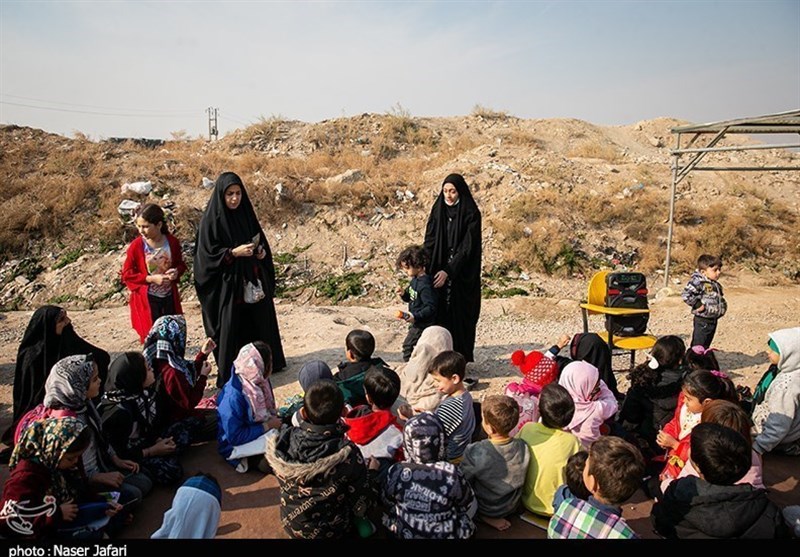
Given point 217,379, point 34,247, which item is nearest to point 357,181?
point 34,247

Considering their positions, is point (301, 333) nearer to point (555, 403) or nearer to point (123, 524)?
point (123, 524)

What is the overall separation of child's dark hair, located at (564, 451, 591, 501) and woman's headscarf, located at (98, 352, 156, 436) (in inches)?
102

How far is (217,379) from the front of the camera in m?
5.01

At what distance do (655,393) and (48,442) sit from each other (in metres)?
3.52

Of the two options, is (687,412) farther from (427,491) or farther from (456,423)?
(427,491)

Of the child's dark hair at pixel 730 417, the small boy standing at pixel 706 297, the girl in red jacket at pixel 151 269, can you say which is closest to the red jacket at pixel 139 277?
the girl in red jacket at pixel 151 269

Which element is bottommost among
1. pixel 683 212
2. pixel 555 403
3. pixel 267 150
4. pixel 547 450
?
pixel 547 450

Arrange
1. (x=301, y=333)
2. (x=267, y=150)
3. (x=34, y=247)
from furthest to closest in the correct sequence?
(x=267, y=150)
(x=34, y=247)
(x=301, y=333)

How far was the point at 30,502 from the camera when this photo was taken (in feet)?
7.70

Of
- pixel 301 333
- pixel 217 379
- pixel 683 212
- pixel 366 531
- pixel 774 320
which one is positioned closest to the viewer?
pixel 366 531

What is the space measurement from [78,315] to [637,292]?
7.32 m

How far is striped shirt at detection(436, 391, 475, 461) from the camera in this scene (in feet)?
10.4

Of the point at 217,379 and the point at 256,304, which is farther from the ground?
the point at 256,304

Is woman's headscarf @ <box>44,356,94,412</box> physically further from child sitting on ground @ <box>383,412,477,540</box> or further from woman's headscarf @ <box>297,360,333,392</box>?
child sitting on ground @ <box>383,412,477,540</box>
